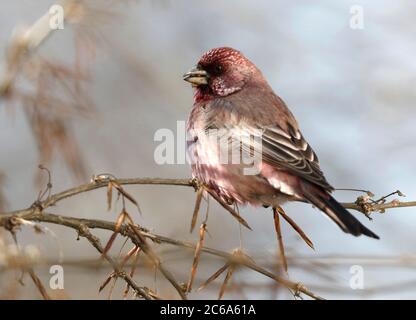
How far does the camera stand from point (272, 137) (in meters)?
6.55

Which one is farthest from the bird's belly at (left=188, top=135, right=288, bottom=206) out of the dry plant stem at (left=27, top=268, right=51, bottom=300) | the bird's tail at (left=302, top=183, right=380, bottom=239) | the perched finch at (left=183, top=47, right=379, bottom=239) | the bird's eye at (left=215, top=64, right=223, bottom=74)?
the dry plant stem at (left=27, top=268, right=51, bottom=300)

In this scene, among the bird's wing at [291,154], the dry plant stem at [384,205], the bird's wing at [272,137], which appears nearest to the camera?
the dry plant stem at [384,205]

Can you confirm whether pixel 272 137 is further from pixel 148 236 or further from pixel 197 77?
pixel 148 236

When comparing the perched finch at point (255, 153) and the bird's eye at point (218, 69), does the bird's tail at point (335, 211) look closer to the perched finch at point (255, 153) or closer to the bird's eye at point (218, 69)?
the perched finch at point (255, 153)

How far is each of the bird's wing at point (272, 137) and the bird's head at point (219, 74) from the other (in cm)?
38

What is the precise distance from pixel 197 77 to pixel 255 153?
4.19 feet

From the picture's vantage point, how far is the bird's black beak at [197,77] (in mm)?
7273

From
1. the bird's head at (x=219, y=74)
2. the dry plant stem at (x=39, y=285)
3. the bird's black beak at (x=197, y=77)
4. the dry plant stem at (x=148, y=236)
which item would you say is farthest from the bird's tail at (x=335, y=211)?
the dry plant stem at (x=39, y=285)

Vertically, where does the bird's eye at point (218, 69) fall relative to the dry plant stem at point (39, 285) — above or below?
above

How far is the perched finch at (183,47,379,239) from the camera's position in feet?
20.2

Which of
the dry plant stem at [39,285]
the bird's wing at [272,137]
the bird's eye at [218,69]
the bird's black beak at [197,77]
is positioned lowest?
the dry plant stem at [39,285]

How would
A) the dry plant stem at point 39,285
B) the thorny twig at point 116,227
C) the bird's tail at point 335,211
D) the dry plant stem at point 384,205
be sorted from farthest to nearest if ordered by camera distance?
1. the bird's tail at point 335,211
2. the dry plant stem at point 384,205
3. the thorny twig at point 116,227
4. the dry plant stem at point 39,285
